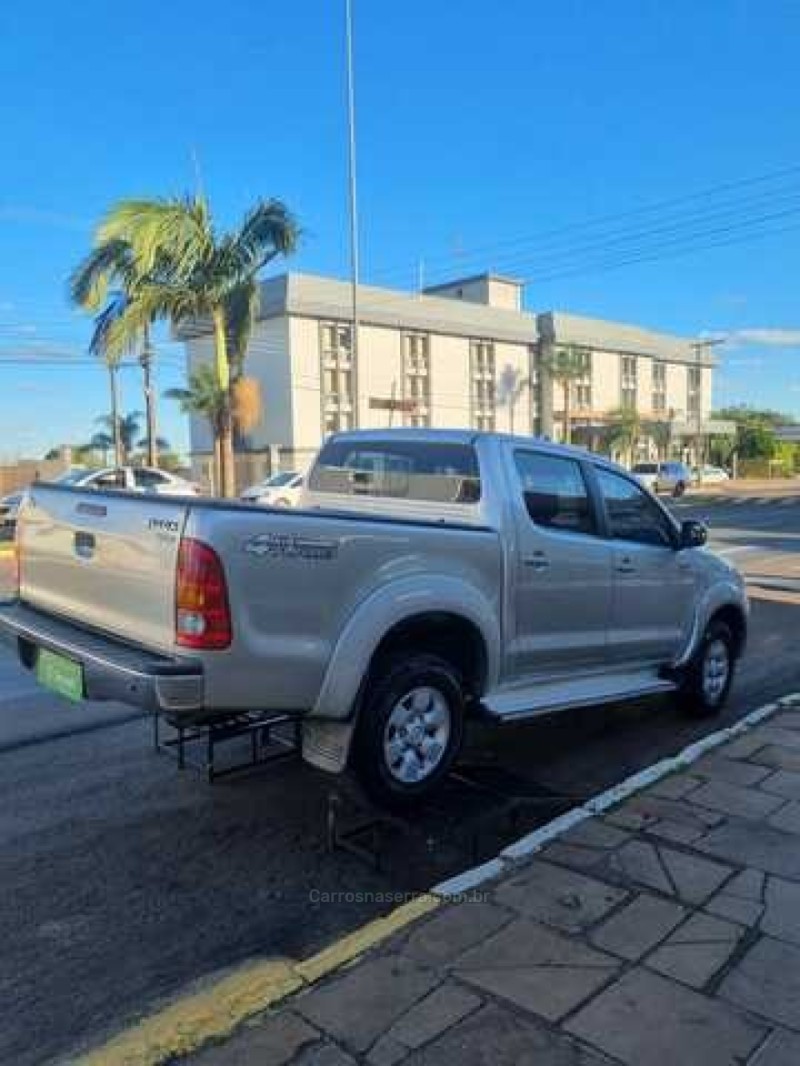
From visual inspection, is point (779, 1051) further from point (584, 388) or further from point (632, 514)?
point (584, 388)

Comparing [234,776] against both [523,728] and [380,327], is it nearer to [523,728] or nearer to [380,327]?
[523,728]

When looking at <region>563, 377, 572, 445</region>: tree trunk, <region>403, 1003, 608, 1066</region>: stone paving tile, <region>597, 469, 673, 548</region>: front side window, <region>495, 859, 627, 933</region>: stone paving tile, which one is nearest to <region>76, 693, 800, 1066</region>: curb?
<region>495, 859, 627, 933</region>: stone paving tile

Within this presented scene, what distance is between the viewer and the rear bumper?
3.47 metres

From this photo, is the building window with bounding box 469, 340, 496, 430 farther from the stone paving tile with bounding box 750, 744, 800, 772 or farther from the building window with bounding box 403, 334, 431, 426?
the stone paving tile with bounding box 750, 744, 800, 772

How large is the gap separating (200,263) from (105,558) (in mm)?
15077

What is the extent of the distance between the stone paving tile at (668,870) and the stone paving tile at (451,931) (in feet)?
2.09

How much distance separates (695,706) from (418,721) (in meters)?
2.70

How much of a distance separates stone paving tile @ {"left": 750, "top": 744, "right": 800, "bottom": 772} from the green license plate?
11.8 feet

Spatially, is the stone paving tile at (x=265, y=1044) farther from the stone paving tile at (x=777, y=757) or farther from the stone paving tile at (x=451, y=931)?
the stone paving tile at (x=777, y=757)

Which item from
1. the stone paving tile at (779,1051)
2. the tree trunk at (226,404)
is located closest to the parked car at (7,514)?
the tree trunk at (226,404)

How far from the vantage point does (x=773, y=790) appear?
452 cm

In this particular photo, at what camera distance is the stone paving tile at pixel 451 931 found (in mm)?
2977

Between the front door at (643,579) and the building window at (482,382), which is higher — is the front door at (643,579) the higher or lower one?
the lower one

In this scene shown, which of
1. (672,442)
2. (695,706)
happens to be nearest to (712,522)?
(695,706)
